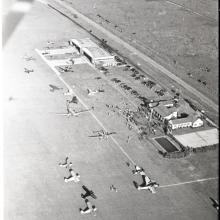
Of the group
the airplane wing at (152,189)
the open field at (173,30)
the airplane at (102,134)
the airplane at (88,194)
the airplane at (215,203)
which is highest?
the open field at (173,30)

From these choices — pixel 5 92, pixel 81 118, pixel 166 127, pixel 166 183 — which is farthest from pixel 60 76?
pixel 166 183

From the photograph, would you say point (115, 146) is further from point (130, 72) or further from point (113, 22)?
point (113, 22)

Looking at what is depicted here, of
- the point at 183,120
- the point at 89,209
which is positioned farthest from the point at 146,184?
the point at 183,120

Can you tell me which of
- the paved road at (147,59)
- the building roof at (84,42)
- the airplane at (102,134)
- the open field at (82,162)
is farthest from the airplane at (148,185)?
the building roof at (84,42)

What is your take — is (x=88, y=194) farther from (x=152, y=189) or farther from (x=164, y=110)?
(x=164, y=110)

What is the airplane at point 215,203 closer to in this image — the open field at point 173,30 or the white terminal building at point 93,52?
the open field at point 173,30

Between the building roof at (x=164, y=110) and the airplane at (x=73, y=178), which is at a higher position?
the building roof at (x=164, y=110)
